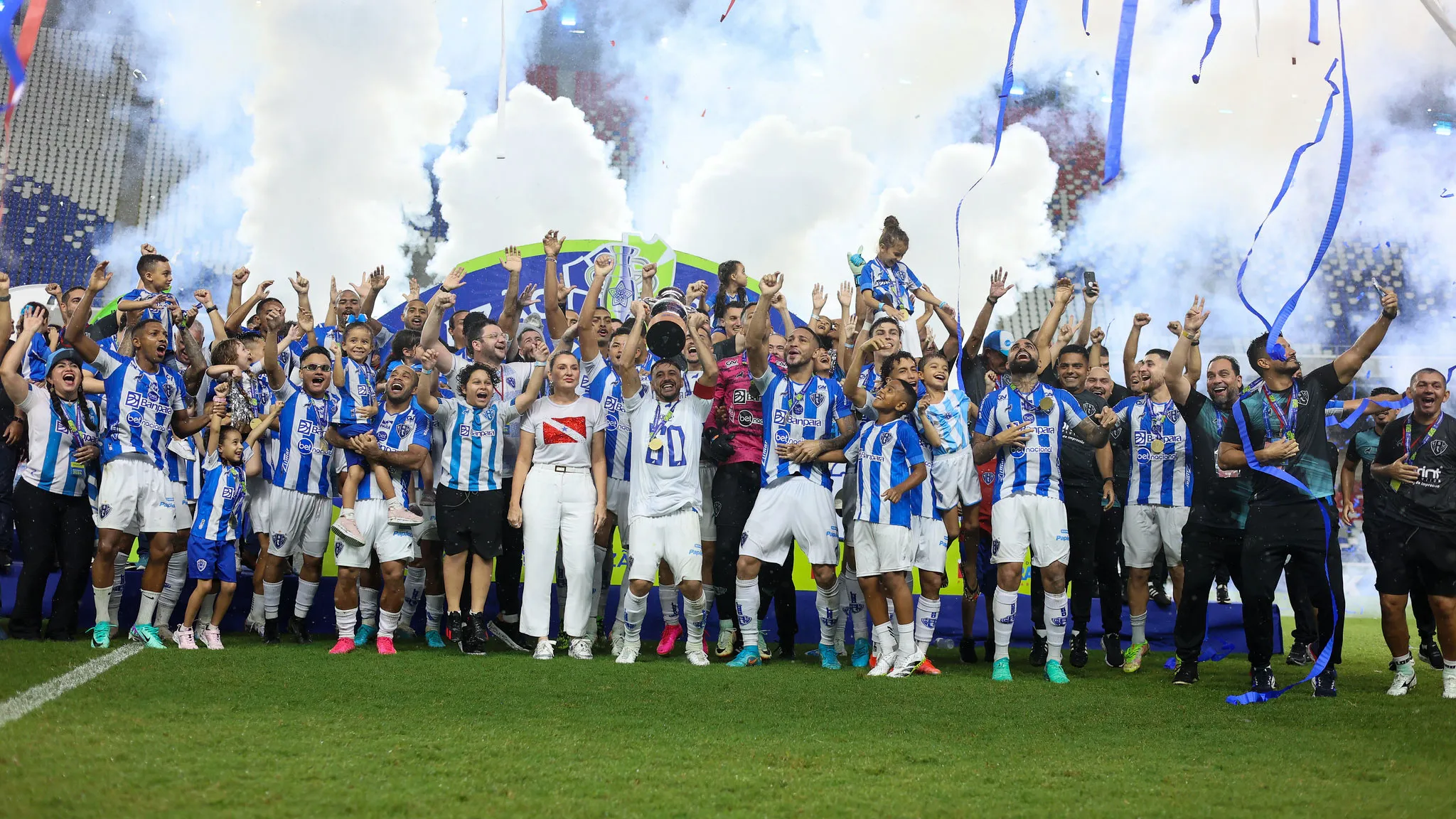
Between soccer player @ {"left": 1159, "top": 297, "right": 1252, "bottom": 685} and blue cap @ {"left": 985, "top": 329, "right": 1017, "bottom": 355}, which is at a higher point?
blue cap @ {"left": 985, "top": 329, "right": 1017, "bottom": 355}

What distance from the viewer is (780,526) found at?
6.59 m

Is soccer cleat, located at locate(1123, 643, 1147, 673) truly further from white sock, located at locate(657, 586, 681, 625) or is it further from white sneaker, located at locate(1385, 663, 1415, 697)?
white sock, located at locate(657, 586, 681, 625)

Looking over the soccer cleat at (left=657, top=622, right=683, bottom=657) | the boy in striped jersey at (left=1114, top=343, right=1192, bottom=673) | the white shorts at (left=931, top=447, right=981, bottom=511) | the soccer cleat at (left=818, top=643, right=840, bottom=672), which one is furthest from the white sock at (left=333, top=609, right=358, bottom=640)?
the boy in striped jersey at (left=1114, top=343, right=1192, bottom=673)

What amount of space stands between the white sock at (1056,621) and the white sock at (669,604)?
7.64 ft

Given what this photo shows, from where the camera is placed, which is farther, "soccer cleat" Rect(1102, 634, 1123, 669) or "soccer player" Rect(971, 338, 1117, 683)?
"soccer cleat" Rect(1102, 634, 1123, 669)

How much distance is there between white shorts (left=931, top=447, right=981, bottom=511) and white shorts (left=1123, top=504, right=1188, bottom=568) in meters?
1.25

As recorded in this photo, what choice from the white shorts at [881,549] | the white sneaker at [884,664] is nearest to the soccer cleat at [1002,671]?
the white sneaker at [884,664]

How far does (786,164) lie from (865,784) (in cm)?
1118

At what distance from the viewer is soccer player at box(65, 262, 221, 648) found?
6375 millimetres

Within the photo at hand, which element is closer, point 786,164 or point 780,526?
point 780,526

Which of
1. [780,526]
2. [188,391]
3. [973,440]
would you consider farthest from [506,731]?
[188,391]

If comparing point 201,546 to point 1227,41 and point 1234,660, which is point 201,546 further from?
point 1227,41

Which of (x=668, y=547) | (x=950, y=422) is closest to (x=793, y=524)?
(x=668, y=547)

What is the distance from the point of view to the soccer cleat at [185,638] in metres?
6.40
